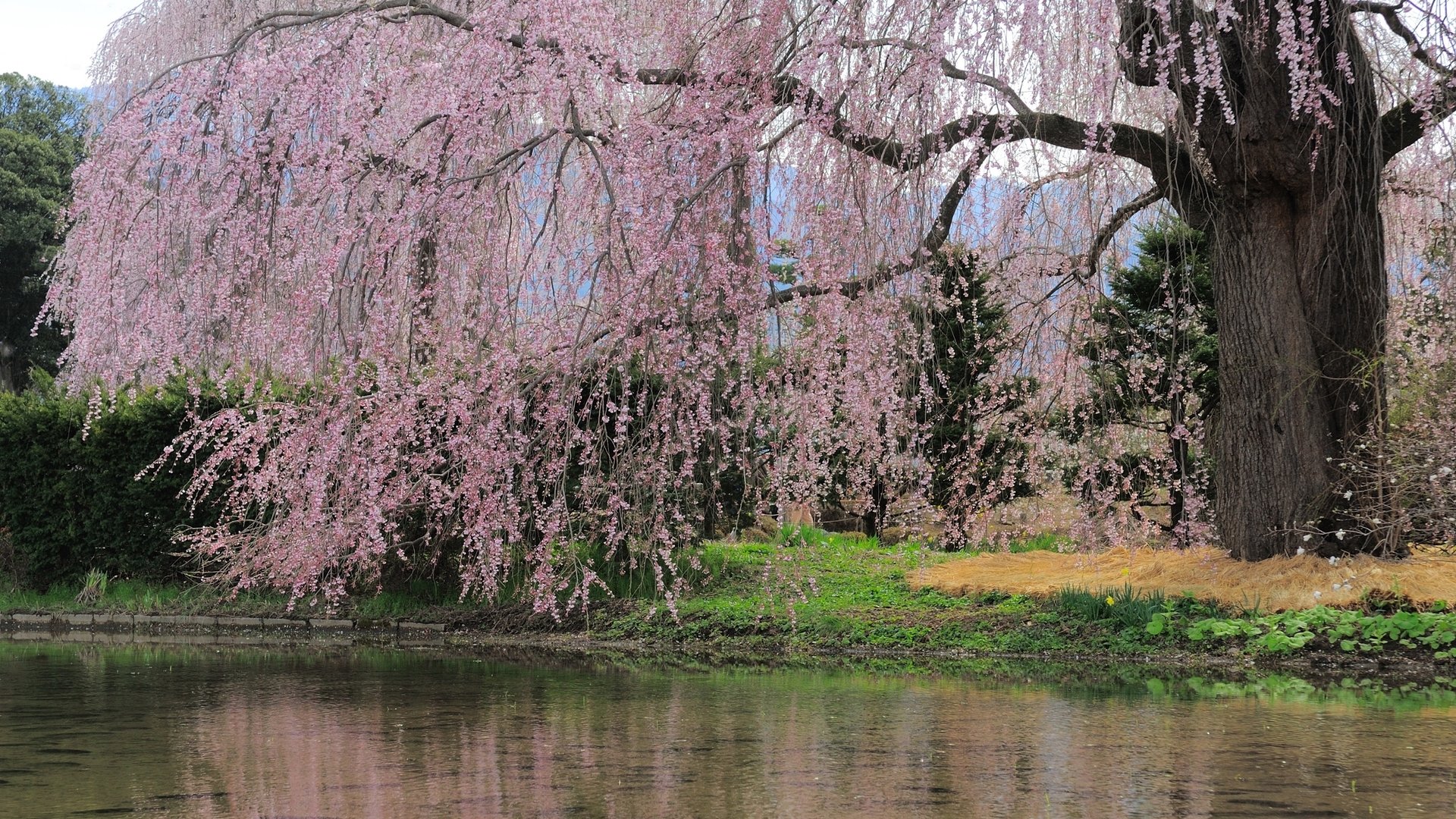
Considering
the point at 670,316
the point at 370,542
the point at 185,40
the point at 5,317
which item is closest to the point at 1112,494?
the point at 670,316

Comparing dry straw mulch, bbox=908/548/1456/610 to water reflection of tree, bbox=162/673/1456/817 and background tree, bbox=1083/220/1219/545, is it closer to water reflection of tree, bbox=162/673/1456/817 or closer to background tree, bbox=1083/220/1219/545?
background tree, bbox=1083/220/1219/545

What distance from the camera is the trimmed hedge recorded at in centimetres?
1243

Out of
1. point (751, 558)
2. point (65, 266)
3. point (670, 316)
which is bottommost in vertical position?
point (751, 558)

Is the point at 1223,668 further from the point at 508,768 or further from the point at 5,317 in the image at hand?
the point at 5,317

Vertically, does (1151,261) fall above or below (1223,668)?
above

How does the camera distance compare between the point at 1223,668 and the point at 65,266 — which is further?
the point at 65,266

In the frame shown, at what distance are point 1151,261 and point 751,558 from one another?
598 centimetres

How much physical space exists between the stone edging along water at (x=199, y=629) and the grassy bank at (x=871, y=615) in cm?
10

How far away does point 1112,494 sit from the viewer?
1021 cm

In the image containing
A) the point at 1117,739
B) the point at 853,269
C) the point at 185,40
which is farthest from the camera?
the point at 185,40

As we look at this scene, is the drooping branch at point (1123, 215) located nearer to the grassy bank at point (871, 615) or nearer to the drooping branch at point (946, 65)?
the grassy bank at point (871, 615)

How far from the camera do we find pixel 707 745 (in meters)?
5.41

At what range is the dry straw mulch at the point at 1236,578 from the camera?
8930mm

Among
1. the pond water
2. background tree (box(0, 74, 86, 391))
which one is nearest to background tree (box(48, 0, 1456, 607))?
the pond water
